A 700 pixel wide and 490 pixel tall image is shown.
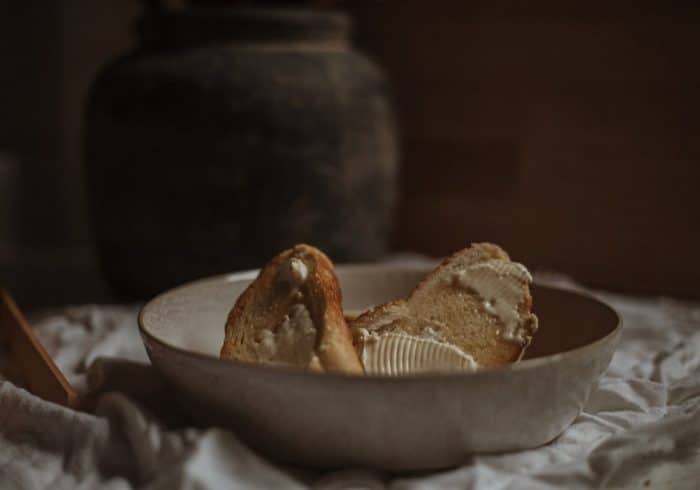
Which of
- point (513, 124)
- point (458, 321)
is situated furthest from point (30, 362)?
point (513, 124)

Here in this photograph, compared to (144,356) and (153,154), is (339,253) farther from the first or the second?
(144,356)

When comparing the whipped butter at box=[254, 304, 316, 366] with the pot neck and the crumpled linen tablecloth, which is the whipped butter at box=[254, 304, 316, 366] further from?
the pot neck

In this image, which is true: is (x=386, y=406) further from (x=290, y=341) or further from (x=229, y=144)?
(x=229, y=144)

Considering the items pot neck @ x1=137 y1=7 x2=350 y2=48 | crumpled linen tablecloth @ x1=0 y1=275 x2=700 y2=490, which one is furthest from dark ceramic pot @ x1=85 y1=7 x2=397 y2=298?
crumpled linen tablecloth @ x1=0 y1=275 x2=700 y2=490

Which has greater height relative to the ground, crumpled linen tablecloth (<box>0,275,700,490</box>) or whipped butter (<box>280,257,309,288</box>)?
whipped butter (<box>280,257,309,288</box>)

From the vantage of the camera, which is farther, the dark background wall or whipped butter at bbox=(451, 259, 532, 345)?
the dark background wall

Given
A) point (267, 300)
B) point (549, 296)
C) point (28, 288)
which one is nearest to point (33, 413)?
point (267, 300)

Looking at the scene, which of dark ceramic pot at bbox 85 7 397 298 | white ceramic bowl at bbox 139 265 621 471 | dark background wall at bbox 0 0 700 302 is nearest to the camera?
white ceramic bowl at bbox 139 265 621 471
